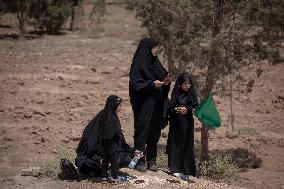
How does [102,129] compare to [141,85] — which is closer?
[102,129]

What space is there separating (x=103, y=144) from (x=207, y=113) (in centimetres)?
160

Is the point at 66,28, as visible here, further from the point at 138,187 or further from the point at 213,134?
the point at 138,187

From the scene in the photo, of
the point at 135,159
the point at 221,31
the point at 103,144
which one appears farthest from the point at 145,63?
the point at 221,31

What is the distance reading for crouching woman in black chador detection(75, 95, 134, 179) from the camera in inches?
240

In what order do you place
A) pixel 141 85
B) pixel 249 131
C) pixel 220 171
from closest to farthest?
pixel 141 85 → pixel 220 171 → pixel 249 131

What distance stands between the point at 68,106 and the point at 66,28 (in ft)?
69.7

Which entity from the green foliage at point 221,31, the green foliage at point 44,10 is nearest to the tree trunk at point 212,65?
the green foliage at point 221,31

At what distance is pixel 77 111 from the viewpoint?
1338 cm

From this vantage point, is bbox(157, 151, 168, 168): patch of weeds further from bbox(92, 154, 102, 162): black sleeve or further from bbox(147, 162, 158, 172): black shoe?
bbox(92, 154, 102, 162): black sleeve

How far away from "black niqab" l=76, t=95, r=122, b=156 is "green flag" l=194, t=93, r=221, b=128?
1211 mm

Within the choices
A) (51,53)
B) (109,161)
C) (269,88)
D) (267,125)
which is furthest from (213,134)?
(51,53)

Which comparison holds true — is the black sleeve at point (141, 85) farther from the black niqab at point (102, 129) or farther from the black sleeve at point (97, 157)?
the black sleeve at point (97, 157)

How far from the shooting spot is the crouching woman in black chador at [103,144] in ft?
20.0

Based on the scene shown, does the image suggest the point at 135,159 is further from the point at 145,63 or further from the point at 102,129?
the point at 145,63
